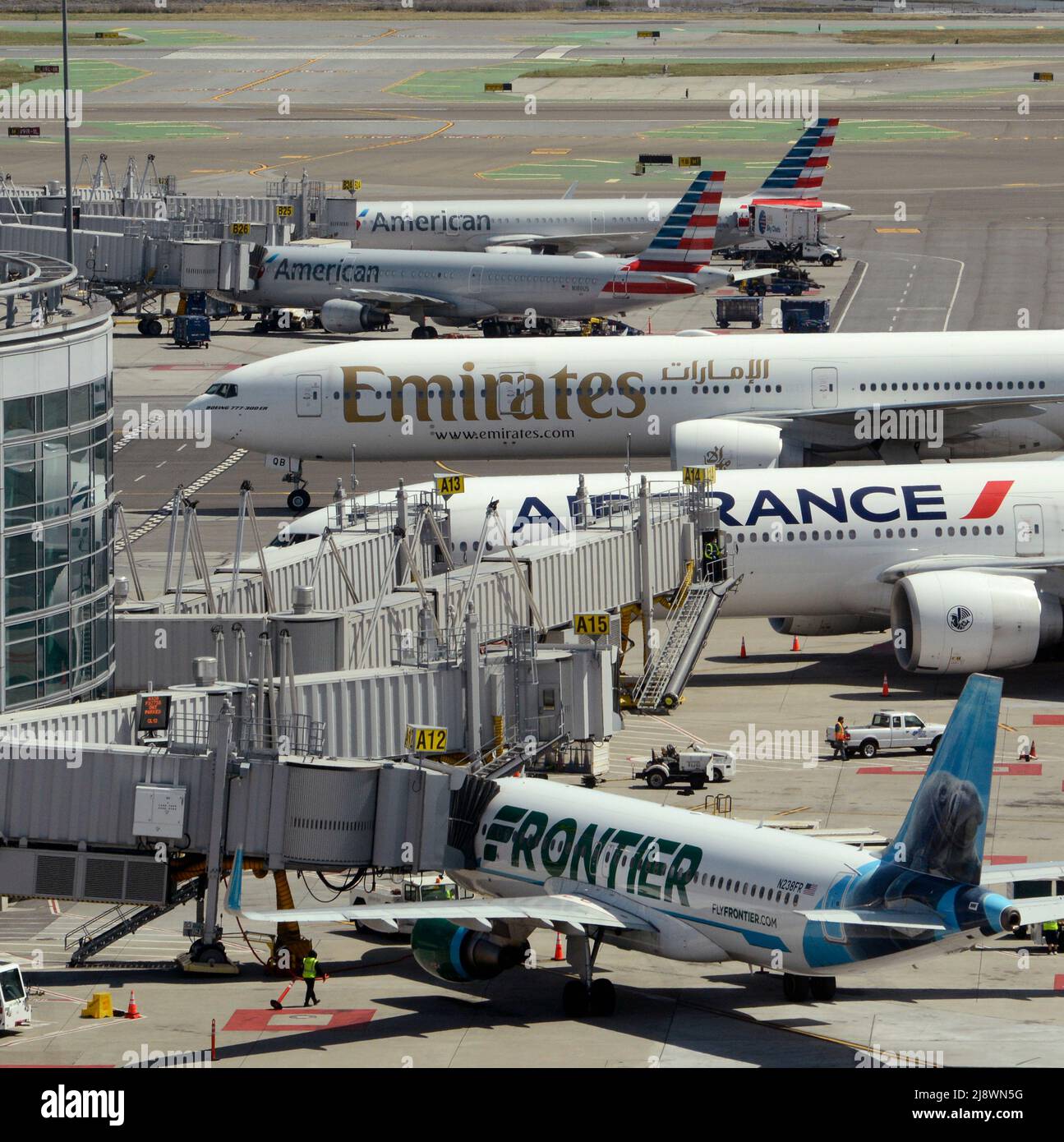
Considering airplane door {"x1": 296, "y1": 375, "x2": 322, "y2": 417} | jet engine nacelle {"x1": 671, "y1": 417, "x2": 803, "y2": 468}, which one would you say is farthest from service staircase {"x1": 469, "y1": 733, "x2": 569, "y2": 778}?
airplane door {"x1": 296, "y1": 375, "x2": 322, "y2": 417}

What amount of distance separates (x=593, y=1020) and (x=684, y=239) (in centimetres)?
7899

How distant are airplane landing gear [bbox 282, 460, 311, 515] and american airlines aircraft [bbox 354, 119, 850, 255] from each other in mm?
46756

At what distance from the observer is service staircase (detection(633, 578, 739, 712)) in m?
58.9

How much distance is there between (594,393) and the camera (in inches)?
3270

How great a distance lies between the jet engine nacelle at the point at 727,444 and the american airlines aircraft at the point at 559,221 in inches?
2077

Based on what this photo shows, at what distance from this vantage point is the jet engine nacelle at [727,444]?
78.5 m

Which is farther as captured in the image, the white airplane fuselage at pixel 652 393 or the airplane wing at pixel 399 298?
the airplane wing at pixel 399 298

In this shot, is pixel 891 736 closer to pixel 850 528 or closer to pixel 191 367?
pixel 850 528

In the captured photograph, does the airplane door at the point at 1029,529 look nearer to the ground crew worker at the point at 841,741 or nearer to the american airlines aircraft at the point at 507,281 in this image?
the ground crew worker at the point at 841,741

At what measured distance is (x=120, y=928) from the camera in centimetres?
4522

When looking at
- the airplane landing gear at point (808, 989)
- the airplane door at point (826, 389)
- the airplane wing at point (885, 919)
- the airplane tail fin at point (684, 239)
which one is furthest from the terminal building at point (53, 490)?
the airplane tail fin at point (684, 239)

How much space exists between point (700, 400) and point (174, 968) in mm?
42608

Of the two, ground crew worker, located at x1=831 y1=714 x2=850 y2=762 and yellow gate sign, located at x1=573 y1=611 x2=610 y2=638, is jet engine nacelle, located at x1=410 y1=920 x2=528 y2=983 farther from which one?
ground crew worker, located at x1=831 y1=714 x2=850 y2=762
